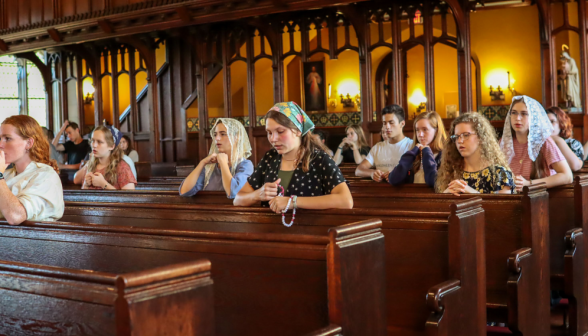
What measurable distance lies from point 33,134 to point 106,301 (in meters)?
2.16

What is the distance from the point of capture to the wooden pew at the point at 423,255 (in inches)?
111

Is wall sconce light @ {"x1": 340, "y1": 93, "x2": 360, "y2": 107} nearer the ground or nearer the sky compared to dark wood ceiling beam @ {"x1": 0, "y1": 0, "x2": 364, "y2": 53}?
nearer the ground

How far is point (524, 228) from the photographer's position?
3.38 metres

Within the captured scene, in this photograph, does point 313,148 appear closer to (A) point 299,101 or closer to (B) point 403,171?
(B) point 403,171

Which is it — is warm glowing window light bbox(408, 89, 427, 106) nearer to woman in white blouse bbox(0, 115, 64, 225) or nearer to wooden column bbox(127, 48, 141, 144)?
wooden column bbox(127, 48, 141, 144)

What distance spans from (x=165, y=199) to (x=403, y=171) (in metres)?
1.80

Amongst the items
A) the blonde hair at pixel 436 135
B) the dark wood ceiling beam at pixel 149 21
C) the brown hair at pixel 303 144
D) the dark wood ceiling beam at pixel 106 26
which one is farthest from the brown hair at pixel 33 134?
the dark wood ceiling beam at pixel 106 26

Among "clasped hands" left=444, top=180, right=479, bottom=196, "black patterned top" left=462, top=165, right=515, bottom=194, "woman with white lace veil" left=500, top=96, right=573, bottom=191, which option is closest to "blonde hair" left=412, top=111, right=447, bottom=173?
"woman with white lace veil" left=500, top=96, right=573, bottom=191

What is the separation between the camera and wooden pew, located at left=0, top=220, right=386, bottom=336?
205 centimetres

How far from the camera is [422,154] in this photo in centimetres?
458

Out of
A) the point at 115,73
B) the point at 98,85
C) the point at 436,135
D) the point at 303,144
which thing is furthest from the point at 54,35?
the point at 303,144

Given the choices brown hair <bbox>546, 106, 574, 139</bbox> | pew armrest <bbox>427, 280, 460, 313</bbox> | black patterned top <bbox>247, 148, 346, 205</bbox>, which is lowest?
pew armrest <bbox>427, 280, 460, 313</bbox>

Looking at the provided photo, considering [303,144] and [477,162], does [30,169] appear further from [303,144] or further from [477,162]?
[477,162]

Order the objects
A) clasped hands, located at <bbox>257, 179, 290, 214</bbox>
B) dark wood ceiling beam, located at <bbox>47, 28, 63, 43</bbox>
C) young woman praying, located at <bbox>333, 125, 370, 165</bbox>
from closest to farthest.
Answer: clasped hands, located at <bbox>257, 179, 290, 214</bbox> < young woman praying, located at <bbox>333, 125, 370, 165</bbox> < dark wood ceiling beam, located at <bbox>47, 28, 63, 43</bbox>
